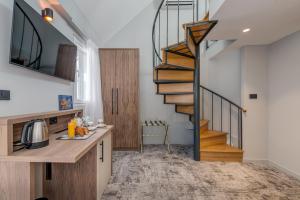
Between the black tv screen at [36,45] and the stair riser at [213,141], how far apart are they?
277cm

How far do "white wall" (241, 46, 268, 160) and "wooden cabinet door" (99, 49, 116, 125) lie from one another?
8.99 feet

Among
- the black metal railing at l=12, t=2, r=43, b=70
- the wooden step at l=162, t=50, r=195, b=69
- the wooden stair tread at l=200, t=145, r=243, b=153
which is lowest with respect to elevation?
the wooden stair tread at l=200, t=145, r=243, b=153

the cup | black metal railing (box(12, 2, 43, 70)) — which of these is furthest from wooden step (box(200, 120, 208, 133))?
black metal railing (box(12, 2, 43, 70))

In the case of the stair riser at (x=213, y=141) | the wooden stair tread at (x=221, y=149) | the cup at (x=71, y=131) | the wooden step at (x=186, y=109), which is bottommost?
the wooden stair tread at (x=221, y=149)

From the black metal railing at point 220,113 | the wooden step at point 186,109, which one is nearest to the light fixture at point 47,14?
the wooden step at point 186,109

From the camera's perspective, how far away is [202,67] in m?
4.16

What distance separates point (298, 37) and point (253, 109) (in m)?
1.38

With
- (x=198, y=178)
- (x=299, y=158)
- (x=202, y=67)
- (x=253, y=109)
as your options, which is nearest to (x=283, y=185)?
(x=299, y=158)

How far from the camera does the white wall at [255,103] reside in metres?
3.14

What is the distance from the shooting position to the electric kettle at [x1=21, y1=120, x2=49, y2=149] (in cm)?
126

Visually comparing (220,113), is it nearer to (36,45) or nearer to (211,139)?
(211,139)

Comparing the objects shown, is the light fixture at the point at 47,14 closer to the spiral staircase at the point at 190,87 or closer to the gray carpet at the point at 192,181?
the spiral staircase at the point at 190,87

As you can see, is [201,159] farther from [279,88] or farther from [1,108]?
[1,108]

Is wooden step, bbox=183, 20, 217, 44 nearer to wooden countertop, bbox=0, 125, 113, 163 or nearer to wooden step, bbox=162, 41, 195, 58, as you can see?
wooden step, bbox=162, 41, 195, 58
